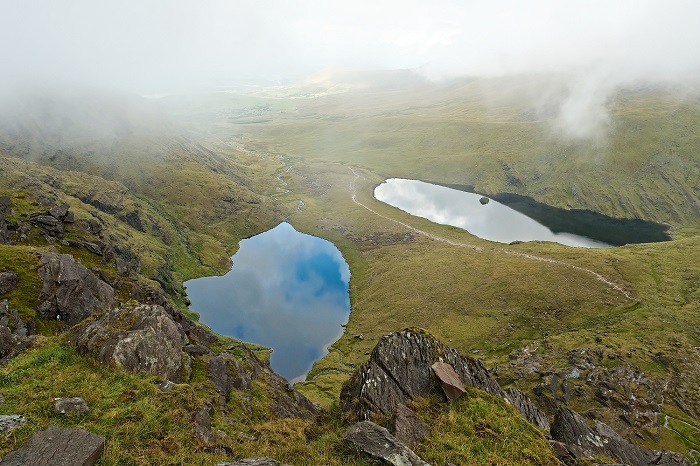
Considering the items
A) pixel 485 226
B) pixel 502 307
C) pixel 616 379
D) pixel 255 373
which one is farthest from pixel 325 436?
pixel 485 226

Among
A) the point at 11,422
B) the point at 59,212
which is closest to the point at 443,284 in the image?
the point at 59,212

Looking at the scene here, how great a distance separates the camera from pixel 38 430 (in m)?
14.2

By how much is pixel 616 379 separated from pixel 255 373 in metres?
61.2

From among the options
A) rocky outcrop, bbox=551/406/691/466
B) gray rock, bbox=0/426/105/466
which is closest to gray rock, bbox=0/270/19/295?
gray rock, bbox=0/426/105/466

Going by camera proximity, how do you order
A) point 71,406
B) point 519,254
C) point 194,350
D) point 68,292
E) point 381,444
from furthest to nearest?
1. point 519,254
2. point 68,292
3. point 194,350
4. point 381,444
5. point 71,406

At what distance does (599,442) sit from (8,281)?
54.6 m

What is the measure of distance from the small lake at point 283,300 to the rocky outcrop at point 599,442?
188 ft

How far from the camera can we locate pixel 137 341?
2209 centimetres

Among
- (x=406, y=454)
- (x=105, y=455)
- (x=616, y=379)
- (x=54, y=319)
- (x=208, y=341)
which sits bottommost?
(x=616, y=379)

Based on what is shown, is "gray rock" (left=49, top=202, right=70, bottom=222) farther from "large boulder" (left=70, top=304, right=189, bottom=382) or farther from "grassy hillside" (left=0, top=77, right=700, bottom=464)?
"large boulder" (left=70, top=304, right=189, bottom=382)

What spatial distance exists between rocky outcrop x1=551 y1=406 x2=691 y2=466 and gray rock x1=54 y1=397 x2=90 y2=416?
27614 mm

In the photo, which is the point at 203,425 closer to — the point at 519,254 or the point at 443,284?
the point at 443,284

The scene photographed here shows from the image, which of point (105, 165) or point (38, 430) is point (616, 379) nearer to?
point (38, 430)

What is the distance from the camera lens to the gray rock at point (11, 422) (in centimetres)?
1377
